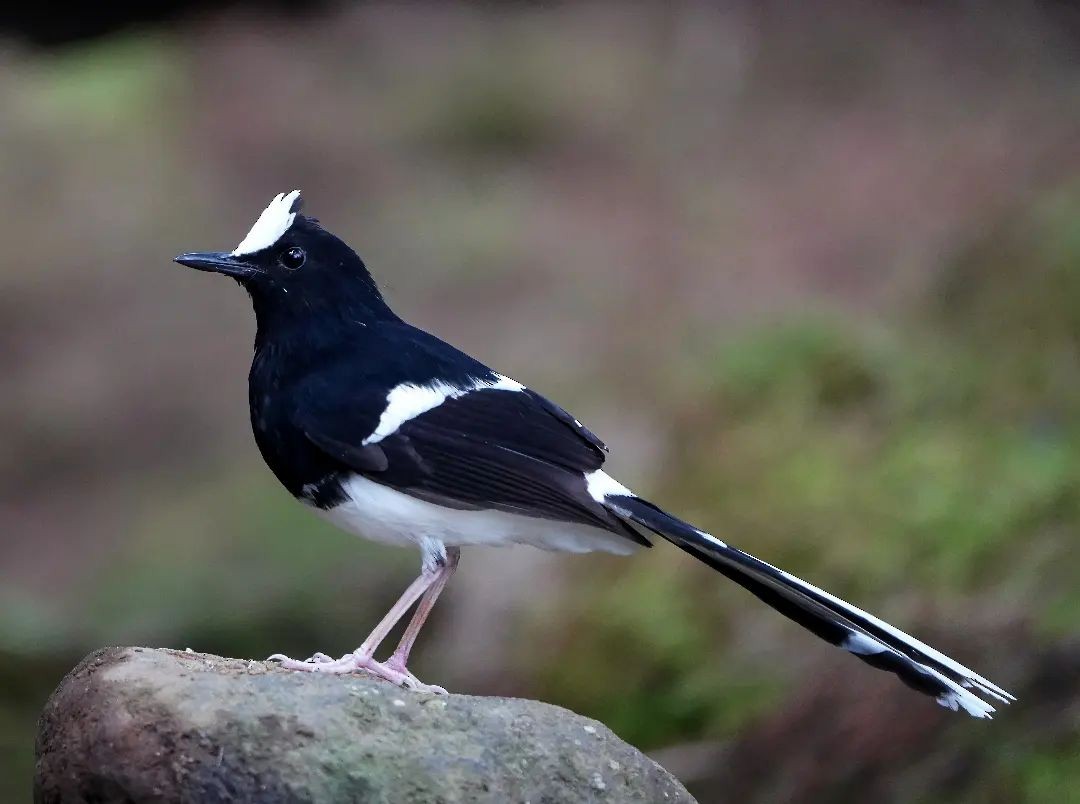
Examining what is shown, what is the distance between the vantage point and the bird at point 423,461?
14.6 feet

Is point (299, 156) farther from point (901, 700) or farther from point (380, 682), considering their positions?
point (380, 682)

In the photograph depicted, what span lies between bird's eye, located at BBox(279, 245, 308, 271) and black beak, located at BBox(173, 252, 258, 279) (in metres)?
0.10

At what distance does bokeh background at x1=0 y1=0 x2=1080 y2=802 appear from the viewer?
722cm

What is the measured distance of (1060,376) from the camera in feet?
27.6

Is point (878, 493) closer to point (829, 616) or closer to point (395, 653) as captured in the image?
point (829, 616)

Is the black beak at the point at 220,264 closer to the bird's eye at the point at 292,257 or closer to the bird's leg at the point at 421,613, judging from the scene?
the bird's eye at the point at 292,257

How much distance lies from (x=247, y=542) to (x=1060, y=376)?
192 inches

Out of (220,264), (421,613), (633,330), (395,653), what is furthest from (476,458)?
(633,330)

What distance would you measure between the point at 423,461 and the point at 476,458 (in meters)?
0.16

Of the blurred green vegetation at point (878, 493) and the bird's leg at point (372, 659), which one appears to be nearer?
the bird's leg at point (372, 659)

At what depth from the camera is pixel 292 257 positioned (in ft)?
16.0

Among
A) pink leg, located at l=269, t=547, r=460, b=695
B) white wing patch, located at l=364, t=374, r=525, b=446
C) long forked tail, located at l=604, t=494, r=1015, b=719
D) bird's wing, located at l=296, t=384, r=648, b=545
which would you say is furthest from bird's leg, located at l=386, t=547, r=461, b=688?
long forked tail, located at l=604, t=494, r=1015, b=719

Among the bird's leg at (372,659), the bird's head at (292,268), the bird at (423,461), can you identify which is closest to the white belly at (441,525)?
the bird at (423,461)

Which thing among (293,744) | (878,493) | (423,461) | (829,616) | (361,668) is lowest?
(293,744)
